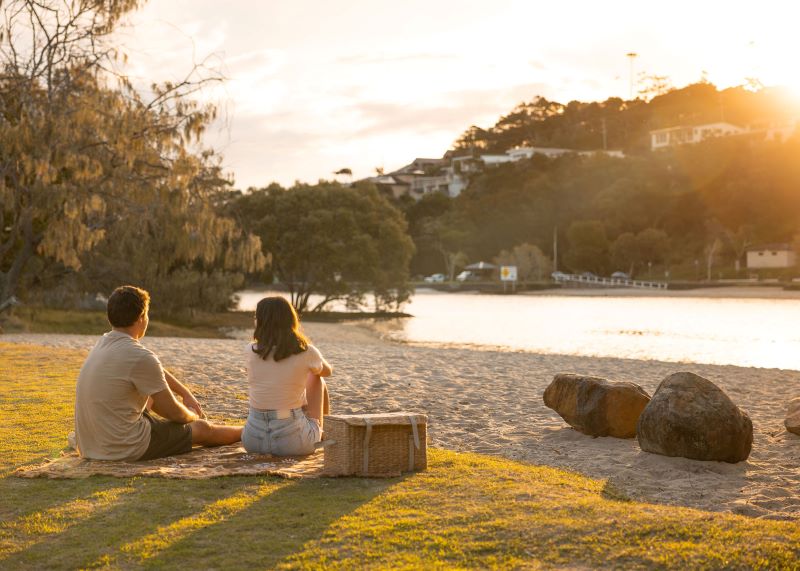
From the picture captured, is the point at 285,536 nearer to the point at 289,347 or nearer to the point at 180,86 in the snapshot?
the point at 289,347

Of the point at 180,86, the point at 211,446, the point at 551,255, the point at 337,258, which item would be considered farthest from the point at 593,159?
the point at 211,446

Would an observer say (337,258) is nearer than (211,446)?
No

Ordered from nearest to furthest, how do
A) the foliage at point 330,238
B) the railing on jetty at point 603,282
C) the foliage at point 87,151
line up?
1. the foliage at point 87,151
2. the foliage at point 330,238
3. the railing on jetty at point 603,282

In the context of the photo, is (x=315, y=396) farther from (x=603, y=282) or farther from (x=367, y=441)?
(x=603, y=282)

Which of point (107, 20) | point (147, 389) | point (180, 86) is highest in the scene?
point (107, 20)

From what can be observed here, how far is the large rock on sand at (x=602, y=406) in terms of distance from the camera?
833cm

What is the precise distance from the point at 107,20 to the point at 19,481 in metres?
13.0

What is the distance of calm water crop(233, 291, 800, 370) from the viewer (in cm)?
2750

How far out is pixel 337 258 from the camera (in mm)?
42219

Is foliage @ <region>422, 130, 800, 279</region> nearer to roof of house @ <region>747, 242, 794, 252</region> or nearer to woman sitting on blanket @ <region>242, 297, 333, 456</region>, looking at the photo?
roof of house @ <region>747, 242, 794, 252</region>

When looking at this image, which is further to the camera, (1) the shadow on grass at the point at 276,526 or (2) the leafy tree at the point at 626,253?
(2) the leafy tree at the point at 626,253

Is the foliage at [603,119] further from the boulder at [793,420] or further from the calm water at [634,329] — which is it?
the boulder at [793,420]

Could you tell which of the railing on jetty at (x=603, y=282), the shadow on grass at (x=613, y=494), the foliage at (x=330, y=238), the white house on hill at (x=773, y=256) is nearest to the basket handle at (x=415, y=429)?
the shadow on grass at (x=613, y=494)

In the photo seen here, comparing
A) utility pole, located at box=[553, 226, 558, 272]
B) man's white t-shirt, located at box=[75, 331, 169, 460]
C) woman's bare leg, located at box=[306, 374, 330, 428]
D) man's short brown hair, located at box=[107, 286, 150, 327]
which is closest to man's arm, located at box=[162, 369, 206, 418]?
man's white t-shirt, located at box=[75, 331, 169, 460]
